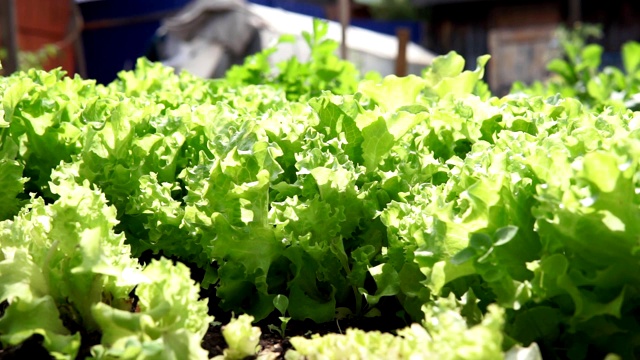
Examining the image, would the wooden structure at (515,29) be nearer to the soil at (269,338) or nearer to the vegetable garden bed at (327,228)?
the vegetable garden bed at (327,228)

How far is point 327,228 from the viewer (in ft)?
5.90

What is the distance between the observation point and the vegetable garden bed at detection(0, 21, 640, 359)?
135 centimetres

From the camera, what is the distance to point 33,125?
222 cm

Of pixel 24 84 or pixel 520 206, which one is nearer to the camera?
pixel 520 206

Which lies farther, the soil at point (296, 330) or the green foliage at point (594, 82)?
the green foliage at point (594, 82)

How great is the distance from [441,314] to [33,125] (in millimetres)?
1415

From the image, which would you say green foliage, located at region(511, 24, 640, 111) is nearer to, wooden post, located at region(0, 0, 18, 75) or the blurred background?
wooden post, located at region(0, 0, 18, 75)

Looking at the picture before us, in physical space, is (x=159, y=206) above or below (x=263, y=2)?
above

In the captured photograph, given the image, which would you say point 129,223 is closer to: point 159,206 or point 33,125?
point 159,206

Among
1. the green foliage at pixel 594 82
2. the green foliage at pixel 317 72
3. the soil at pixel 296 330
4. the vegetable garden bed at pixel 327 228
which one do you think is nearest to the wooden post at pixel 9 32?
the green foliage at pixel 317 72

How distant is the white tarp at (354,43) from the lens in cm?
1136

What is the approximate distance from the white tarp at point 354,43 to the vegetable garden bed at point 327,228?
8.28 meters

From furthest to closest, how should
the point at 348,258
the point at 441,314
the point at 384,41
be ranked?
the point at 384,41
the point at 348,258
the point at 441,314

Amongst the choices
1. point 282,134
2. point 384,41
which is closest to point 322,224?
point 282,134
